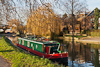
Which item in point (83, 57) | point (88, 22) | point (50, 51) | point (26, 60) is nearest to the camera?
point (26, 60)

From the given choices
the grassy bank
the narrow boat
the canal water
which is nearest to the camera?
the grassy bank

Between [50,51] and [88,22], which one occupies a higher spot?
[88,22]

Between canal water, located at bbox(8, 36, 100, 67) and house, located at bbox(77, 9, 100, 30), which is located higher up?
house, located at bbox(77, 9, 100, 30)

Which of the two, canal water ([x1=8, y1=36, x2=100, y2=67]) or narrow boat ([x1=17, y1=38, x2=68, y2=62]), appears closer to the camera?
canal water ([x1=8, y1=36, x2=100, y2=67])

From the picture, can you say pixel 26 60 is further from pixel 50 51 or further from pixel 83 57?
pixel 83 57

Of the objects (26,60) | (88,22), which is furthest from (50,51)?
(88,22)

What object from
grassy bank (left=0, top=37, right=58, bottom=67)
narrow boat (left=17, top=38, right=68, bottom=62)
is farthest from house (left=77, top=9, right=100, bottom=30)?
grassy bank (left=0, top=37, right=58, bottom=67)

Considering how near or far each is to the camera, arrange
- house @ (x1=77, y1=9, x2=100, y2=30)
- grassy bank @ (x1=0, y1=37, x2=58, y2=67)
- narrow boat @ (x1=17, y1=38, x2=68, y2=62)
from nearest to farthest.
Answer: grassy bank @ (x1=0, y1=37, x2=58, y2=67) < narrow boat @ (x1=17, y1=38, x2=68, y2=62) < house @ (x1=77, y1=9, x2=100, y2=30)

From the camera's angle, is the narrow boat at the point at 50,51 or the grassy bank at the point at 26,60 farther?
the narrow boat at the point at 50,51

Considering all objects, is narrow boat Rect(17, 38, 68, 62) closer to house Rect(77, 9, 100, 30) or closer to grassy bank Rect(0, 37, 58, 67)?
grassy bank Rect(0, 37, 58, 67)

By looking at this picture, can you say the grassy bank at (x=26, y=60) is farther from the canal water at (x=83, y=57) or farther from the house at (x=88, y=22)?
the house at (x=88, y=22)

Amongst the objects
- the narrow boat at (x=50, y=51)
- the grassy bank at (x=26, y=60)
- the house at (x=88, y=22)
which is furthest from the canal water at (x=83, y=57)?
the house at (x=88, y=22)

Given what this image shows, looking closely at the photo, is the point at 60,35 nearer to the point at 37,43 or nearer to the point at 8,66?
the point at 37,43

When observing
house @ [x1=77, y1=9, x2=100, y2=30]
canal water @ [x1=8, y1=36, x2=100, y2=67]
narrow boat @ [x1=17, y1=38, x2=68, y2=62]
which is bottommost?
canal water @ [x1=8, y1=36, x2=100, y2=67]
